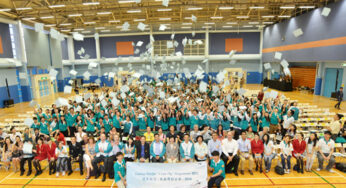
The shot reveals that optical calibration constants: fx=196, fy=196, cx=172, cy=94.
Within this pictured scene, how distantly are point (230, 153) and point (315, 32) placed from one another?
1790 cm

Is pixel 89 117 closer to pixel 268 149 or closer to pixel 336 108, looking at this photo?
pixel 268 149

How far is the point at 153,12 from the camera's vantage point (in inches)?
992

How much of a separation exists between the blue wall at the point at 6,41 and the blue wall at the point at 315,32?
95.5 feet

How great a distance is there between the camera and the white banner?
17.3ft

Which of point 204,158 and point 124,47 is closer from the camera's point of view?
point 204,158

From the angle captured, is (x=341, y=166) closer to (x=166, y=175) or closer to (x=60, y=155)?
(x=166, y=175)

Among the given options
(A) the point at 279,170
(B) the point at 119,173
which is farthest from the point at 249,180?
(B) the point at 119,173

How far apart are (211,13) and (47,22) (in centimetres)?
2141

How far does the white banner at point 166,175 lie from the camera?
527 cm

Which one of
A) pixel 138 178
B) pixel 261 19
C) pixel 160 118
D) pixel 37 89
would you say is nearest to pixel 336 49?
pixel 261 19

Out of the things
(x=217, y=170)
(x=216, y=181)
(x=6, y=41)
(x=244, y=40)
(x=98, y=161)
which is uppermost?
(x=244, y=40)

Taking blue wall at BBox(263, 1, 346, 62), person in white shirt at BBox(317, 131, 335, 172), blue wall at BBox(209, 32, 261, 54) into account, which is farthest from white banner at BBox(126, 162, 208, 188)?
blue wall at BBox(209, 32, 261, 54)

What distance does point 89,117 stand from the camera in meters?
9.55

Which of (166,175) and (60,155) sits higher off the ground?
(166,175)
